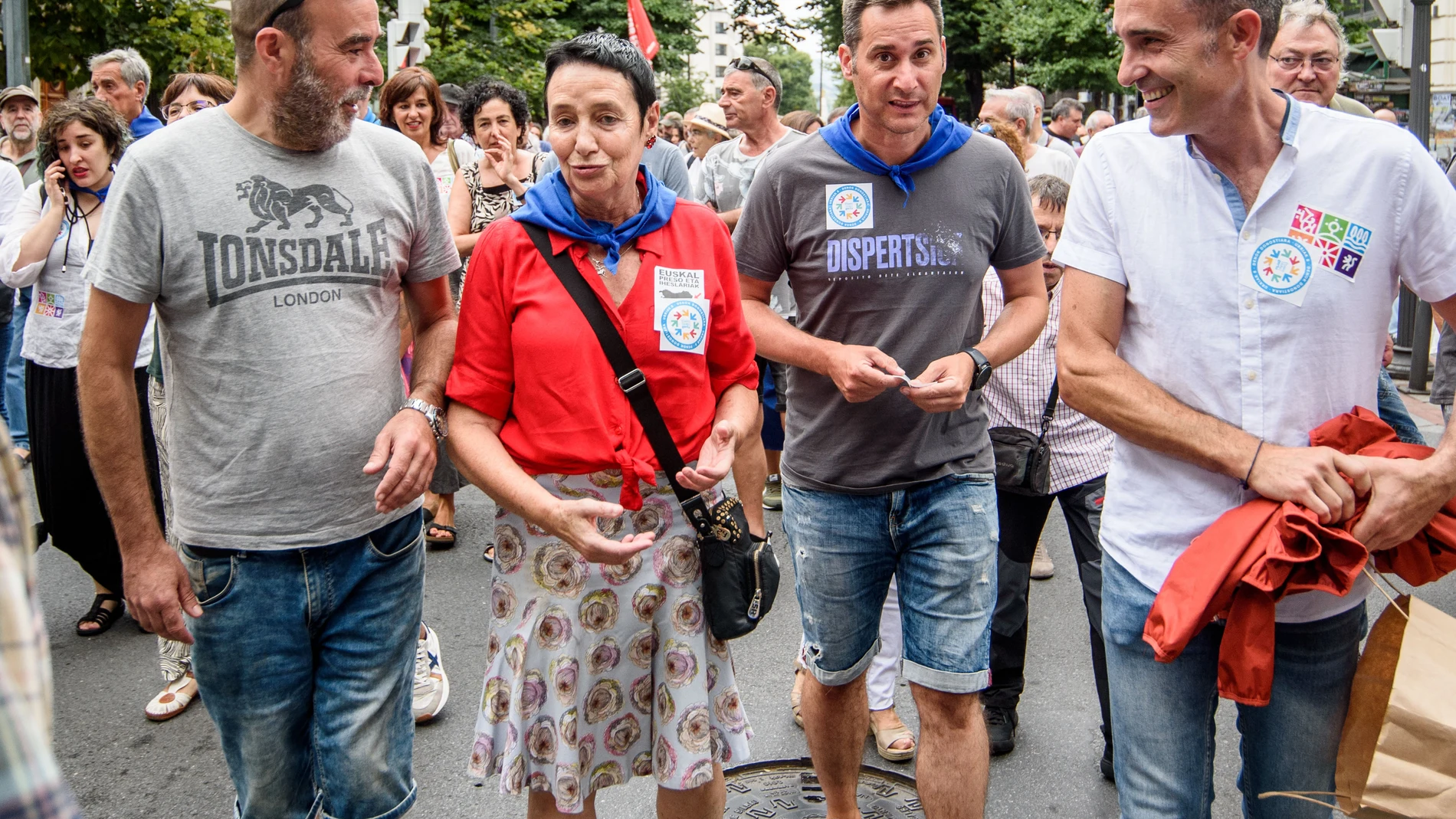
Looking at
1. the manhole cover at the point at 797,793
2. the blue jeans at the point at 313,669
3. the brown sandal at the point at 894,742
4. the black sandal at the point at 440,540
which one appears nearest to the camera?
the blue jeans at the point at 313,669

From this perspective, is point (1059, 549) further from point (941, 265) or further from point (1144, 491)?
point (1144, 491)

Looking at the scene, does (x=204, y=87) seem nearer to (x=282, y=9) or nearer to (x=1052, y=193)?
(x=282, y=9)

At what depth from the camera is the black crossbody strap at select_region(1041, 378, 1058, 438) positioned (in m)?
3.79

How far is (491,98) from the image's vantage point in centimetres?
617

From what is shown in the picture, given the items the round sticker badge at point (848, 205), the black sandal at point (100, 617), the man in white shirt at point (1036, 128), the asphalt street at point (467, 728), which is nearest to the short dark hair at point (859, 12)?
the round sticker badge at point (848, 205)

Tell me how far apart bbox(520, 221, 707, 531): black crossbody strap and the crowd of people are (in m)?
0.01

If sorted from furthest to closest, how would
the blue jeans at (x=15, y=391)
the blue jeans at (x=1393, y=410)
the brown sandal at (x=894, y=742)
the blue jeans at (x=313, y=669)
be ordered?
the blue jeans at (x=15, y=391) < the brown sandal at (x=894, y=742) < the blue jeans at (x=1393, y=410) < the blue jeans at (x=313, y=669)

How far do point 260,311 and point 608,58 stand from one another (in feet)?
3.02

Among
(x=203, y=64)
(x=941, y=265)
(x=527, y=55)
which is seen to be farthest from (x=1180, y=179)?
(x=527, y=55)

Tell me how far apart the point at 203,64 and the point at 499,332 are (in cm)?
1421

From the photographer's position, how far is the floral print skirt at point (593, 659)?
2549 mm

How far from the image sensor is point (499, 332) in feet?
8.32

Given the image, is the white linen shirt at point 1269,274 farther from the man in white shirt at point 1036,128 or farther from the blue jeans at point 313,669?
the man in white shirt at point 1036,128

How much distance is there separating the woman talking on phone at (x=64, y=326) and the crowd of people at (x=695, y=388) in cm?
236
